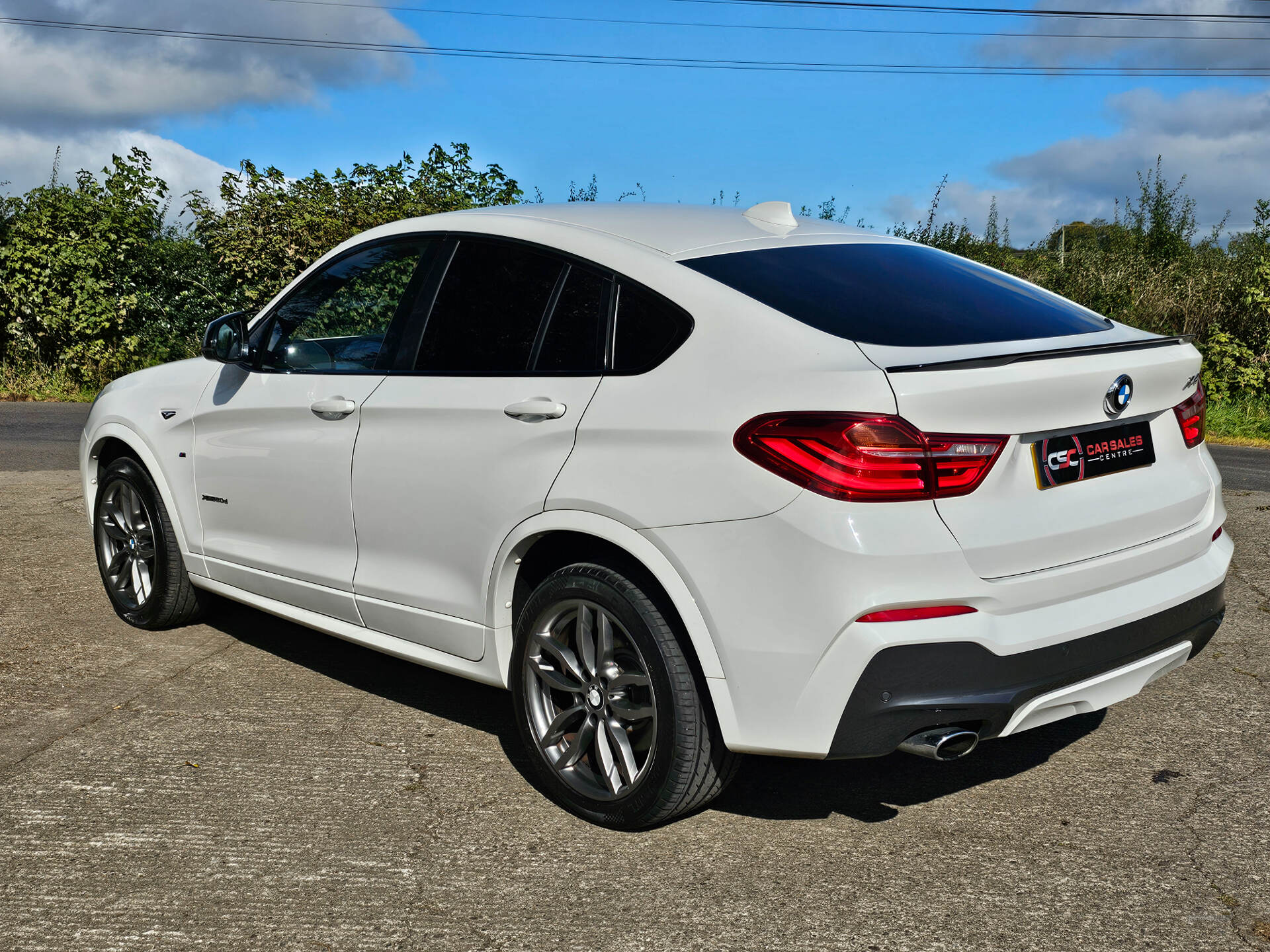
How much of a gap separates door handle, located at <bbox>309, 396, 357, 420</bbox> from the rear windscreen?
1.38m

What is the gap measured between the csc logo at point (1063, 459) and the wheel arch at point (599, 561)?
97cm

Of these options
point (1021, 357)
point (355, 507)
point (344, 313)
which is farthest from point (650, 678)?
point (344, 313)

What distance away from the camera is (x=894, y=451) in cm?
276

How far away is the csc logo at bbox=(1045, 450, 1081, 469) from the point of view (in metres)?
2.96

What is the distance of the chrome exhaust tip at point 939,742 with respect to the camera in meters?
2.89

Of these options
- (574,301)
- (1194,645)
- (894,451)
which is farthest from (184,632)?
(1194,645)

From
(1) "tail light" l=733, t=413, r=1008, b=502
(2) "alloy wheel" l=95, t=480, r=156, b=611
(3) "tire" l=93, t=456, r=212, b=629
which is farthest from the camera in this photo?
(2) "alloy wheel" l=95, t=480, r=156, b=611

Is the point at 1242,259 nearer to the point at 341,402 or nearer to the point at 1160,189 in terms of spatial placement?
the point at 1160,189

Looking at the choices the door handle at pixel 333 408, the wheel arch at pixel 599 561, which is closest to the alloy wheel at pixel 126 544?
the door handle at pixel 333 408

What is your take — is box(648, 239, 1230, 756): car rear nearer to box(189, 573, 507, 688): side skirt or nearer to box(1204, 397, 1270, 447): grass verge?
box(189, 573, 507, 688): side skirt

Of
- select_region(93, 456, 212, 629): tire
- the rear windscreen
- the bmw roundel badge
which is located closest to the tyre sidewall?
the rear windscreen

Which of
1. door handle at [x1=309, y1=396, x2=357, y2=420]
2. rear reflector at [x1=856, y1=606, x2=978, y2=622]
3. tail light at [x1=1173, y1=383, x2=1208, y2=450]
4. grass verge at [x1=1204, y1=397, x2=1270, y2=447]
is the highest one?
tail light at [x1=1173, y1=383, x2=1208, y2=450]

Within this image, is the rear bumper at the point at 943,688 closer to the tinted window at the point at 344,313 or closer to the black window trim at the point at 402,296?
the black window trim at the point at 402,296

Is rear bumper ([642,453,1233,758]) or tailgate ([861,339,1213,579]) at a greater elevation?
tailgate ([861,339,1213,579])
